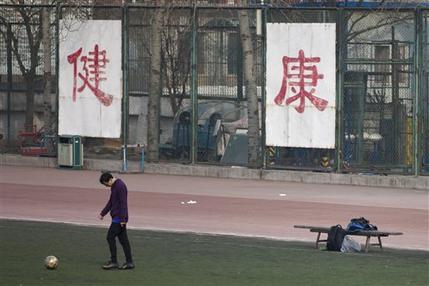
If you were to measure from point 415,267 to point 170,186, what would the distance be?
11.7 m

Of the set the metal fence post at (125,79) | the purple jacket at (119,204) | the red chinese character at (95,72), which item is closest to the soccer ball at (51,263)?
the purple jacket at (119,204)

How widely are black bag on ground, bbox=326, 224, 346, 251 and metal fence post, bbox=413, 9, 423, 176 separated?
9439 mm

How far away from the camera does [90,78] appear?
32.8 m

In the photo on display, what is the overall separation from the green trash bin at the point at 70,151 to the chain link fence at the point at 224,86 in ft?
2.04

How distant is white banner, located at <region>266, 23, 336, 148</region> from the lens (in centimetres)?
2981

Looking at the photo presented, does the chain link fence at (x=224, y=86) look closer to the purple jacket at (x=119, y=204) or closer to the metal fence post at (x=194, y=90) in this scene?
the metal fence post at (x=194, y=90)

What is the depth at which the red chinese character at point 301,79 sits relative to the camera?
2994 cm

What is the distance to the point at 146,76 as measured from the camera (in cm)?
3244

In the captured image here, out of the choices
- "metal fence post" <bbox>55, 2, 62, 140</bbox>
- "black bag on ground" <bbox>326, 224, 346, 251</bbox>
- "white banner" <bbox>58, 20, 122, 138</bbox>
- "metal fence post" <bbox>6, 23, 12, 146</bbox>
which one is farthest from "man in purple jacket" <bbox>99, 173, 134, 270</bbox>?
"metal fence post" <bbox>6, 23, 12, 146</bbox>

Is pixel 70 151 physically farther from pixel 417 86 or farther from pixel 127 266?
pixel 127 266

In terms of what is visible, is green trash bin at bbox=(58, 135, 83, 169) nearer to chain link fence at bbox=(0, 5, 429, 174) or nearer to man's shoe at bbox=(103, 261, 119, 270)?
chain link fence at bbox=(0, 5, 429, 174)

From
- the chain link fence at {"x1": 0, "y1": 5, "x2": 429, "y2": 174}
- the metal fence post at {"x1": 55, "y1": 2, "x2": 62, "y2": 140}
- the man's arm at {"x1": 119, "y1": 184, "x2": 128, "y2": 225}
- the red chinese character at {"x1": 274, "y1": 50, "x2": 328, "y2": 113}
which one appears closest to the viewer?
the man's arm at {"x1": 119, "y1": 184, "x2": 128, "y2": 225}

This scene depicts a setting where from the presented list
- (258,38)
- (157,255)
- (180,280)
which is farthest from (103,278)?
(258,38)

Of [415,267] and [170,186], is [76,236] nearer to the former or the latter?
[415,267]
